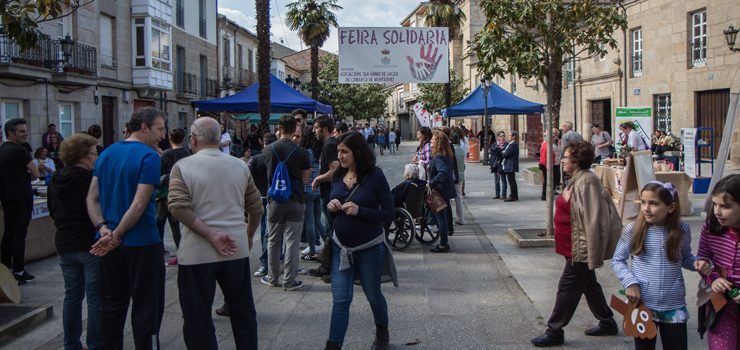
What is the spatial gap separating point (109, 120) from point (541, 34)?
1884 cm

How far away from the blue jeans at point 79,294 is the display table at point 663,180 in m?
8.34

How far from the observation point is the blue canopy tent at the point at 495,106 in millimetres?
22625

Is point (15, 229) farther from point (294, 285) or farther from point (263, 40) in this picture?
point (263, 40)

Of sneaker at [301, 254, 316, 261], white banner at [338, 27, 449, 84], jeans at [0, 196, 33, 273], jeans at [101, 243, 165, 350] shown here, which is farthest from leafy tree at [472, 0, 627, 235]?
jeans at [0, 196, 33, 273]

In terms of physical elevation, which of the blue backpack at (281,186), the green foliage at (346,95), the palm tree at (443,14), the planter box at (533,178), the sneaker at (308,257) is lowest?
the sneaker at (308,257)

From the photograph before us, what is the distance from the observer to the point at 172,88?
91.4ft

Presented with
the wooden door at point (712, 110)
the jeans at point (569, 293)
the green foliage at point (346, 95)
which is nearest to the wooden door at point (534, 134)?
the wooden door at point (712, 110)

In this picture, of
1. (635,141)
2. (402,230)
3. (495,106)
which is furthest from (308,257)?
(495,106)

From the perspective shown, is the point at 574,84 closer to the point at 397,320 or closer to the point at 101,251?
the point at 397,320

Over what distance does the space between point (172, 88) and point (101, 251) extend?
987 inches

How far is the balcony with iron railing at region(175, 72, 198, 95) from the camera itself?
2953 cm

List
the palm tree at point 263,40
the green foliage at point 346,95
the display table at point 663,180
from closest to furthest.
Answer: the display table at point 663,180 < the palm tree at point 263,40 < the green foliage at point 346,95

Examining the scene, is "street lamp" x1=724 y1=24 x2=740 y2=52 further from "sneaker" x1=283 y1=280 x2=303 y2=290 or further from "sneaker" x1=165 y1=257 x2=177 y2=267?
"sneaker" x1=165 y1=257 x2=177 y2=267

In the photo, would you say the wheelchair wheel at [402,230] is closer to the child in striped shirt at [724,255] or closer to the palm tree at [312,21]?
the child in striped shirt at [724,255]
